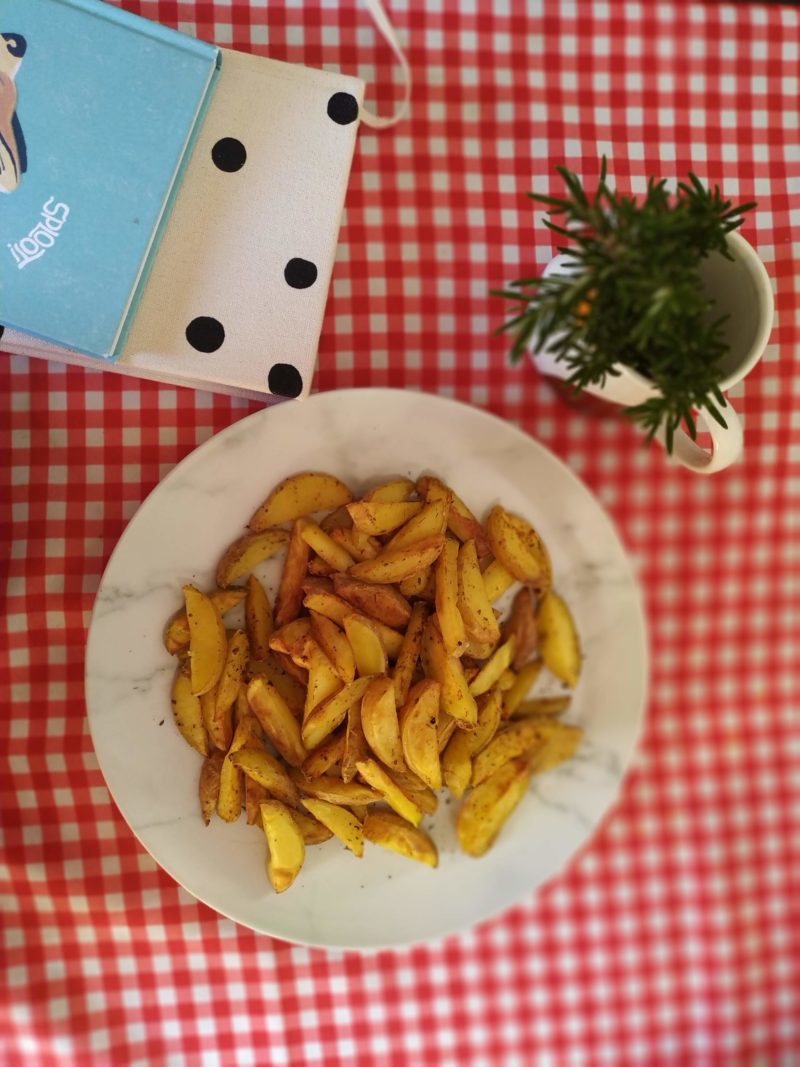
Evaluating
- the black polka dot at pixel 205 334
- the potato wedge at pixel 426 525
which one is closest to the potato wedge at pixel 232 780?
the potato wedge at pixel 426 525

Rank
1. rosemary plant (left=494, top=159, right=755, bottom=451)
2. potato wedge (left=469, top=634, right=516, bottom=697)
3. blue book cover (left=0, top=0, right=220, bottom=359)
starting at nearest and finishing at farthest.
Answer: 1. rosemary plant (left=494, top=159, right=755, bottom=451)
2. blue book cover (left=0, top=0, right=220, bottom=359)
3. potato wedge (left=469, top=634, right=516, bottom=697)

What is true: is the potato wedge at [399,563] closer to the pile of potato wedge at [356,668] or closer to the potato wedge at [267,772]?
the pile of potato wedge at [356,668]

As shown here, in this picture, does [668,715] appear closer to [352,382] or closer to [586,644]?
[586,644]

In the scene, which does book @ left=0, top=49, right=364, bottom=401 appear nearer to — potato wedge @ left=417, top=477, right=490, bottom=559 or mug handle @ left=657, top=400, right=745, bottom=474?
potato wedge @ left=417, top=477, right=490, bottom=559

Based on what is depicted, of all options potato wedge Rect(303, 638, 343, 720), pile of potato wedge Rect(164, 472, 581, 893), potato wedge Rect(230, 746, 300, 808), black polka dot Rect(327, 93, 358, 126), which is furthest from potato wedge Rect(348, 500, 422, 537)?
black polka dot Rect(327, 93, 358, 126)

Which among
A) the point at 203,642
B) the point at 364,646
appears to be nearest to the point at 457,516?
the point at 364,646
